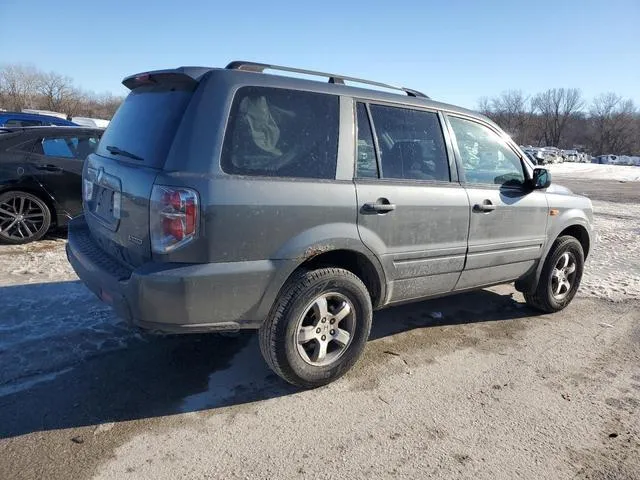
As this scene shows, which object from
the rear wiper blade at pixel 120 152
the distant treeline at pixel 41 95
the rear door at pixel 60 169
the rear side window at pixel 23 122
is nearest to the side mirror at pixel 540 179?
the rear wiper blade at pixel 120 152

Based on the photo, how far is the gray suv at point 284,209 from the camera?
2.65 metres

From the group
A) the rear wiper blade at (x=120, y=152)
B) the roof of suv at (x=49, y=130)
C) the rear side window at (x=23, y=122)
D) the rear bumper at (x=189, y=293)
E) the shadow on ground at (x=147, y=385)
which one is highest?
the rear wiper blade at (x=120, y=152)

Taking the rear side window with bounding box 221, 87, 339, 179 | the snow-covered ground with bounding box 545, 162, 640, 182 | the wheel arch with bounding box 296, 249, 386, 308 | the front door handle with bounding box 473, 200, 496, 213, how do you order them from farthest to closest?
1. the snow-covered ground with bounding box 545, 162, 640, 182
2. the front door handle with bounding box 473, 200, 496, 213
3. the wheel arch with bounding box 296, 249, 386, 308
4. the rear side window with bounding box 221, 87, 339, 179

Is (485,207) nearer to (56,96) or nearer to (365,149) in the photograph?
(365,149)

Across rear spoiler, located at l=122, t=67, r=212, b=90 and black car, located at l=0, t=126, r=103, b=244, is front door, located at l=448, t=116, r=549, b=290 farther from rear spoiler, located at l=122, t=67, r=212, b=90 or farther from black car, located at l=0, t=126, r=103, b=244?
black car, located at l=0, t=126, r=103, b=244

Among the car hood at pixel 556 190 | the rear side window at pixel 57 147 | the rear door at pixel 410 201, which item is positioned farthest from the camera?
the rear side window at pixel 57 147

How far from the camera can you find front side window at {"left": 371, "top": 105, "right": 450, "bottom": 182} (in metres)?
3.46

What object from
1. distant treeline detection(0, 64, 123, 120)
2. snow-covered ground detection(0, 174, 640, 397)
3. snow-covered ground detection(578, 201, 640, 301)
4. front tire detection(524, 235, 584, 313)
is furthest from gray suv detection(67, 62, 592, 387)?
distant treeline detection(0, 64, 123, 120)

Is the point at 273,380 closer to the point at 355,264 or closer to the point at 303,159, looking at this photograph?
the point at 355,264

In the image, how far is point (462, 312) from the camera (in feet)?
16.2

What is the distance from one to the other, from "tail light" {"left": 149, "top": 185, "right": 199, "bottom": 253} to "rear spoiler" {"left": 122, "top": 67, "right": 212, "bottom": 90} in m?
0.71

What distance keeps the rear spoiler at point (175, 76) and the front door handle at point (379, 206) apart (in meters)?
1.29

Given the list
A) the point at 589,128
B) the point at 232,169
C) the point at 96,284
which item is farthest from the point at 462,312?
the point at 589,128

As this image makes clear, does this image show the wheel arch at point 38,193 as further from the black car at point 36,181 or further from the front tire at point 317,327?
the front tire at point 317,327
